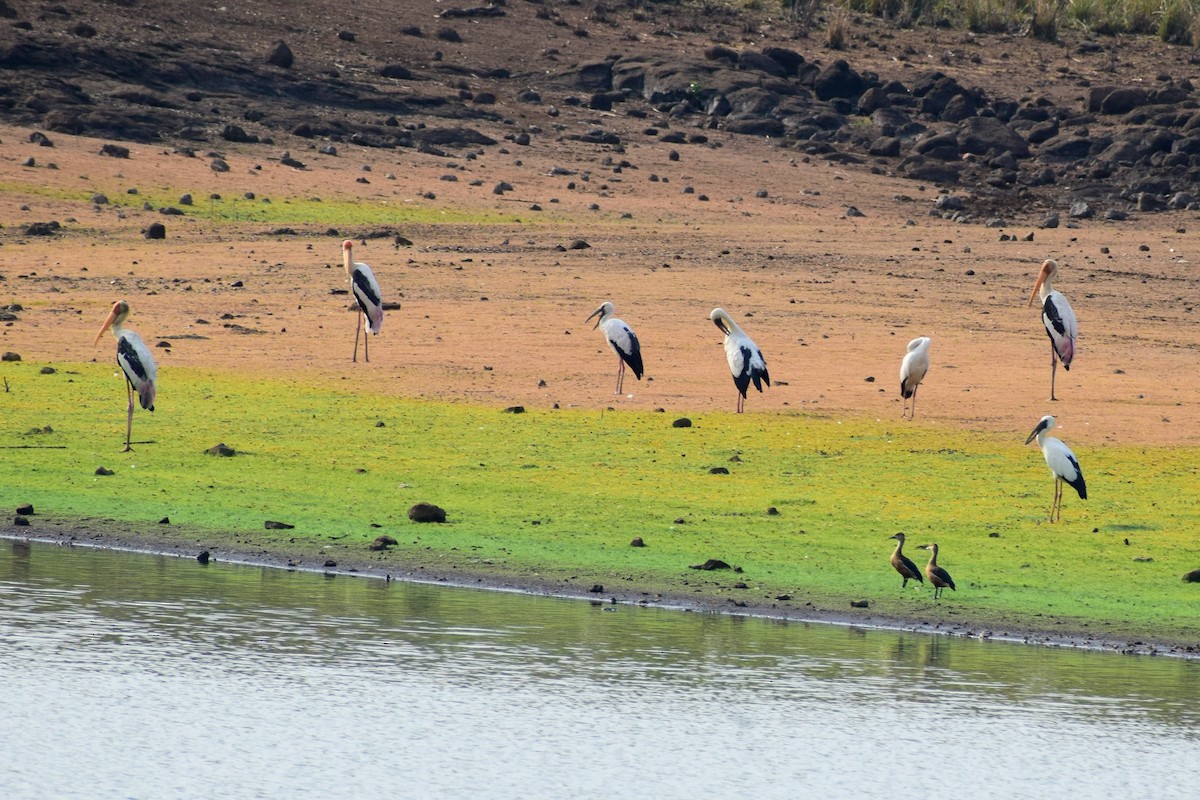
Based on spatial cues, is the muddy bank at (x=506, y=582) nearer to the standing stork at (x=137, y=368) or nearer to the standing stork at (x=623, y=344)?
the standing stork at (x=137, y=368)

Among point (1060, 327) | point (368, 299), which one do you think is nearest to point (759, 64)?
point (368, 299)

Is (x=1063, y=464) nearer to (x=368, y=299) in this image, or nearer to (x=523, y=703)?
(x=523, y=703)

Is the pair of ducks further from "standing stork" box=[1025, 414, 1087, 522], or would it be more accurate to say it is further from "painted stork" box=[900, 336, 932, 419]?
"painted stork" box=[900, 336, 932, 419]

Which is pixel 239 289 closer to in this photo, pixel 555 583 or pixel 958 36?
pixel 555 583

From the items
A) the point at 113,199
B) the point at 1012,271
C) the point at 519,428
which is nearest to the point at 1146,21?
the point at 1012,271

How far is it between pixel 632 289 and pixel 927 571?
15.7m

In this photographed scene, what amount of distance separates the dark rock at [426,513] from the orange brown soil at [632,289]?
5.20m

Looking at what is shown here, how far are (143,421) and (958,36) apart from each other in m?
43.4

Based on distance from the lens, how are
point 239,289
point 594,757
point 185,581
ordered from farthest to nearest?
point 239,289 → point 185,581 → point 594,757

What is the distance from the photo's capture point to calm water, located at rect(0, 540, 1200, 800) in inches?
340

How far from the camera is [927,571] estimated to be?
1180 centimetres

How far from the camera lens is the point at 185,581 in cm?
1200

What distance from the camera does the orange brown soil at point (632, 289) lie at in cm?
2030

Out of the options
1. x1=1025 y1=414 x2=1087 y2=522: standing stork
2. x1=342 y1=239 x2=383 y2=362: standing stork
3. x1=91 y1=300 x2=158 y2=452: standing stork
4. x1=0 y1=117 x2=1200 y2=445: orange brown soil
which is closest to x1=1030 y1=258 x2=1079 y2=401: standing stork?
x1=0 y1=117 x2=1200 y2=445: orange brown soil
